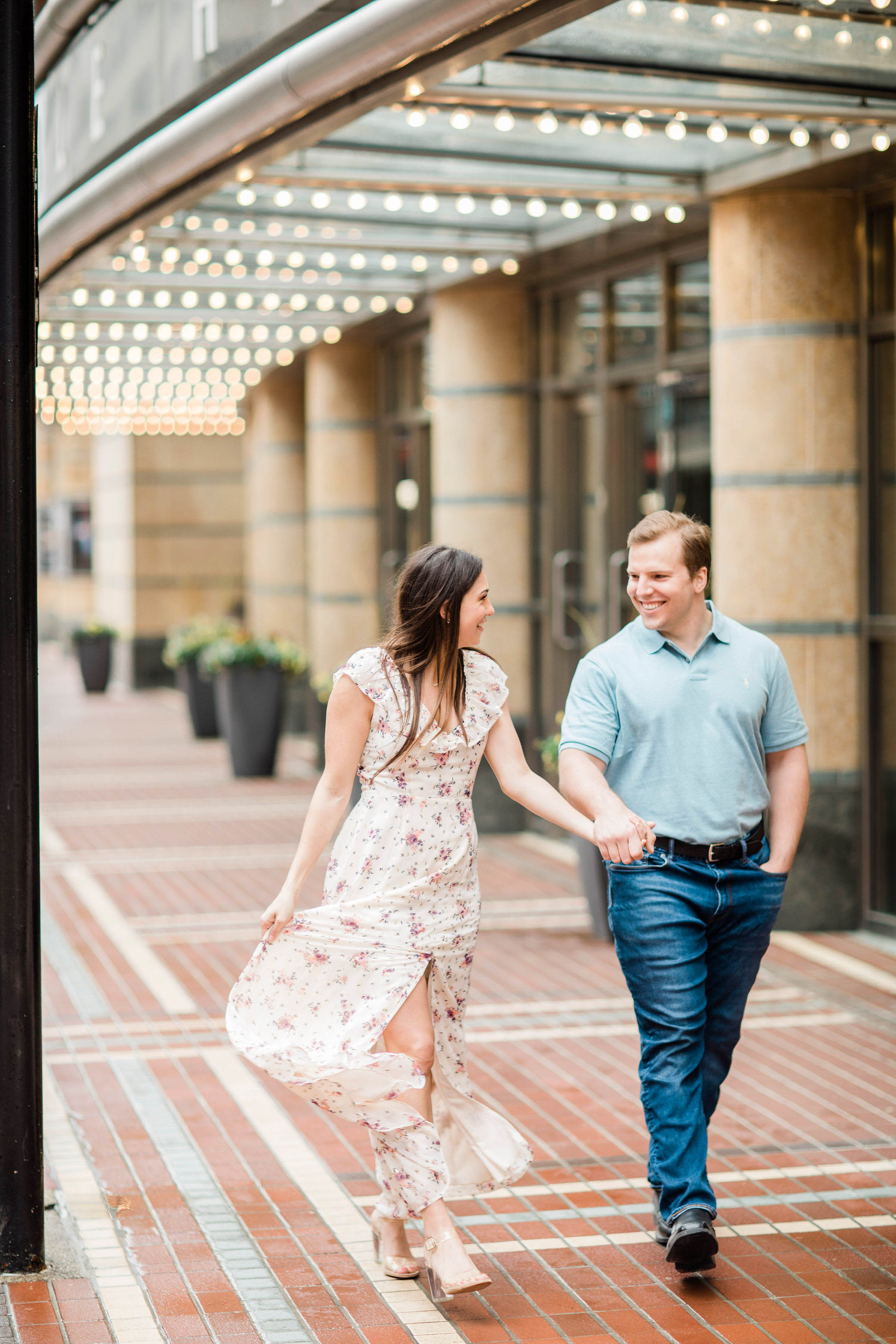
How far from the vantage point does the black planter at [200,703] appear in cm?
1916

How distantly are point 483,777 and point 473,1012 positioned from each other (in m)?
5.27

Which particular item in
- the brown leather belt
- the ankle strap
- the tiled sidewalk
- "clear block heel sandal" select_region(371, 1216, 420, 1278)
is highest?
the brown leather belt

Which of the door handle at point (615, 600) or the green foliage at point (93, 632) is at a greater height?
the door handle at point (615, 600)

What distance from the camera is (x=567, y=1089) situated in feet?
20.4

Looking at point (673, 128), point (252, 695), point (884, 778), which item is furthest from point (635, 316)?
point (252, 695)

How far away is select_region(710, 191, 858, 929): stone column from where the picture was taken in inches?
346

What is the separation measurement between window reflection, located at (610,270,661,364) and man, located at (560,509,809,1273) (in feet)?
21.1

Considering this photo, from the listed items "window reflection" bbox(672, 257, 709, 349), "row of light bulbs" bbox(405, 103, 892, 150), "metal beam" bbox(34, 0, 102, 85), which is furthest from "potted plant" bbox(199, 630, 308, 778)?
"row of light bulbs" bbox(405, 103, 892, 150)

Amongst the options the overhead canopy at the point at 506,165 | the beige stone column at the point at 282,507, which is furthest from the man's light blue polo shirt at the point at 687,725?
the beige stone column at the point at 282,507

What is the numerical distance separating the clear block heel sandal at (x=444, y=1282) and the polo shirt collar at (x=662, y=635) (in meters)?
1.52

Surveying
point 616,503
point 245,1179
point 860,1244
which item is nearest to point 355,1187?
point 245,1179

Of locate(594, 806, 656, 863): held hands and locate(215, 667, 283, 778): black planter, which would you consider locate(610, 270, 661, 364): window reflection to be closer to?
locate(215, 667, 283, 778): black planter

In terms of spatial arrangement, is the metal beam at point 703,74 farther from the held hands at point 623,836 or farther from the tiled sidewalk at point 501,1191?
the tiled sidewalk at point 501,1191

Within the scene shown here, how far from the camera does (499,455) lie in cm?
1245
